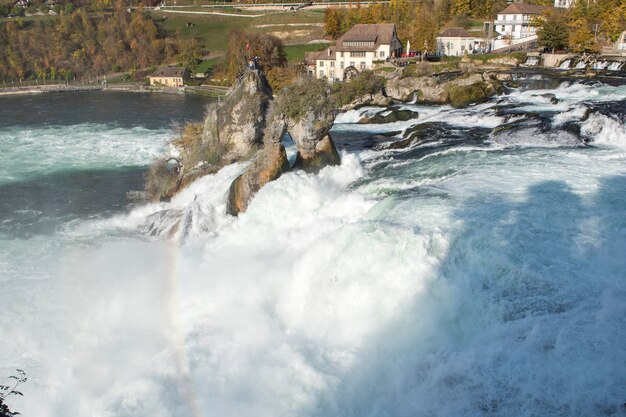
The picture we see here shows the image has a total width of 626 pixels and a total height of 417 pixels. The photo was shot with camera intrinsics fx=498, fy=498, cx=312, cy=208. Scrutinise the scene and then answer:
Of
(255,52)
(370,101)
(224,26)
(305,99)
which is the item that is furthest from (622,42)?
(224,26)

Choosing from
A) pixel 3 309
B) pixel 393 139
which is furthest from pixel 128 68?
pixel 3 309

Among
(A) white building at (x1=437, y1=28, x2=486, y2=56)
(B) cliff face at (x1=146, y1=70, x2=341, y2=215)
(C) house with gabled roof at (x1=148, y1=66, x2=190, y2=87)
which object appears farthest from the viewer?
(C) house with gabled roof at (x1=148, y1=66, x2=190, y2=87)

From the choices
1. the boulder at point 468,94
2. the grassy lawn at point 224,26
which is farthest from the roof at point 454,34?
the boulder at point 468,94

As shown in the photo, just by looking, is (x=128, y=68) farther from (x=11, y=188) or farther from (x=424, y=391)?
(x=424, y=391)

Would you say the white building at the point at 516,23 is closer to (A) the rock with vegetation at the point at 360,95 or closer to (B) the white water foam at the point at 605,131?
(A) the rock with vegetation at the point at 360,95

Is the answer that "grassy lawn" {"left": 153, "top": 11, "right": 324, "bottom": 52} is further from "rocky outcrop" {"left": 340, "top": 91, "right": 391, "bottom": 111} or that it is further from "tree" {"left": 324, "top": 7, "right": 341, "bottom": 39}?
"rocky outcrop" {"left": 340, "top": 91, "right": 391, "bottom": 111}

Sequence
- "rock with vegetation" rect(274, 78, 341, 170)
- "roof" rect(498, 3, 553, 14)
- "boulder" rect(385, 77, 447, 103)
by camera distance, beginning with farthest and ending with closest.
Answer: "roof" rect(498, 3, 553, 14), "boulder" rect(385, 77, 447, 103), "rock with vegetation" rect(274, 78, 341, 170)

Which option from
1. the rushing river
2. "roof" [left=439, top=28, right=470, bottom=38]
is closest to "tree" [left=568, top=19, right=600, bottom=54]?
"roof" [left=439, top=28, right=470, bottom=38]
